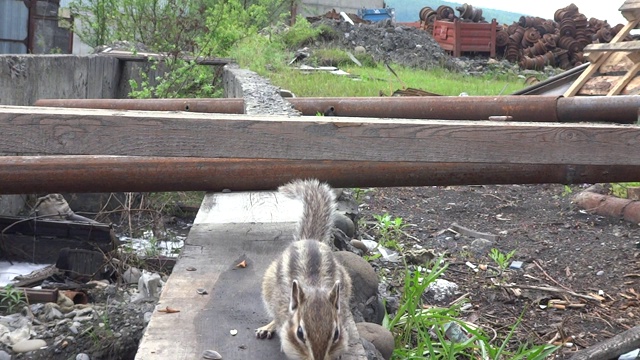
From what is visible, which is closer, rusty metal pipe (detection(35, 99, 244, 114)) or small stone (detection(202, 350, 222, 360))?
small stone (detection(202, 350, 222, 360))

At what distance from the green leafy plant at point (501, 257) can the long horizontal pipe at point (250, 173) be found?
5.75ft

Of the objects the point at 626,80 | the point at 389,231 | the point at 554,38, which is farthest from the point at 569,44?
the point at 389,231

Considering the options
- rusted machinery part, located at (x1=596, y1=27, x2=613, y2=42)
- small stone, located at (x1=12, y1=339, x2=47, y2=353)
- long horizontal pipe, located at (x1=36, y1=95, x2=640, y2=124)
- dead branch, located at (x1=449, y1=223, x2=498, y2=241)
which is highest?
rusted machinery part, located at (x1=596, y1=27, x2=613, y2=42)

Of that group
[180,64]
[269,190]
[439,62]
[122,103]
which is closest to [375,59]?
[439,62]

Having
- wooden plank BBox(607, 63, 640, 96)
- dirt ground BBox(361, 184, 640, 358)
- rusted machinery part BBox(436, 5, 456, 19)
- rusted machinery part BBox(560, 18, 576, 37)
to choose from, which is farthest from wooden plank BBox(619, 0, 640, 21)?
rusted machinery part BBox(436, 5, 456, 19)

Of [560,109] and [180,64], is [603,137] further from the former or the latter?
[180,64]

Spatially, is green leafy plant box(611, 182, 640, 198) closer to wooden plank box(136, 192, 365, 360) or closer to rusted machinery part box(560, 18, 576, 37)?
wooden plank box(136, 192, 365, 360)

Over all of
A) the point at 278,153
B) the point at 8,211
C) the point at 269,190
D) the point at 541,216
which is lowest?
the point at 8,211

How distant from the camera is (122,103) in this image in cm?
640

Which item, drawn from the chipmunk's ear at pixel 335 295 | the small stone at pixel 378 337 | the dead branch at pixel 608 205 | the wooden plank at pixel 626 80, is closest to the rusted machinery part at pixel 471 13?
the wooden plank at pixel 626 80

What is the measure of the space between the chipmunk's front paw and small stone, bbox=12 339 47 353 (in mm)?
1472

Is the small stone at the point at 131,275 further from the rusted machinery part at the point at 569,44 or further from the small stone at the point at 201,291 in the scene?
the rusted machinery part at the point at 569,44

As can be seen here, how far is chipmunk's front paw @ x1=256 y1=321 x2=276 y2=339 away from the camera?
9.53 feet

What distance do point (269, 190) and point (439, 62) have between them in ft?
53.3
